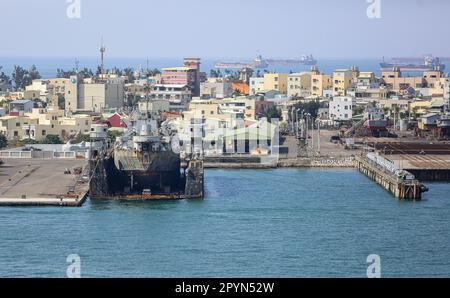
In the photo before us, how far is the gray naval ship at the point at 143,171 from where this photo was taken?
581 inches

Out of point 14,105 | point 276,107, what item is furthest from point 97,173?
point 276,107

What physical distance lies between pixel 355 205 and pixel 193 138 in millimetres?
7860

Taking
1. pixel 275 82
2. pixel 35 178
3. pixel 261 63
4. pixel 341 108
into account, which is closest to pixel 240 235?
pixel 35 178

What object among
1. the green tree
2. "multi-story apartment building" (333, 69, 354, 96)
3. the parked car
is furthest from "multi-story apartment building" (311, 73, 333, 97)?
the green tree

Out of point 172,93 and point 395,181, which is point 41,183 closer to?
point 395,181

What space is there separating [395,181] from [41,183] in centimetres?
509

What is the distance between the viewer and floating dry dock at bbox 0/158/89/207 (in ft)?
45.3

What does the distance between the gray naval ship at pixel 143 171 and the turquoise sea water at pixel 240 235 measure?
0.42m

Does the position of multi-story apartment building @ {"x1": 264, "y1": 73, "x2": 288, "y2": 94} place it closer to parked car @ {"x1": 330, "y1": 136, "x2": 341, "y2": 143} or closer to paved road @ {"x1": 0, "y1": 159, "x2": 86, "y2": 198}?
parked car @ {"x1": 330, "y1": 136, "x2": 341, "y2": 143}

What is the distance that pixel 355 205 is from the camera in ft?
45.6

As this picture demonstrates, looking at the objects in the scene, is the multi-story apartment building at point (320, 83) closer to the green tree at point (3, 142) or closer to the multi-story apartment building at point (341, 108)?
the multi-story apartment building at point (341, 108)

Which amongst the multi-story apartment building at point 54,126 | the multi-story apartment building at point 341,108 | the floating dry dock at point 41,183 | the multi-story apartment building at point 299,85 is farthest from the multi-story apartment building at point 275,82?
the floating dry dock at point 41,183

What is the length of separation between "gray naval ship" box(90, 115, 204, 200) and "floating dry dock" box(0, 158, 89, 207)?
37cm

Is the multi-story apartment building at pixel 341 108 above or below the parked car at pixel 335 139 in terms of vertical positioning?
above
